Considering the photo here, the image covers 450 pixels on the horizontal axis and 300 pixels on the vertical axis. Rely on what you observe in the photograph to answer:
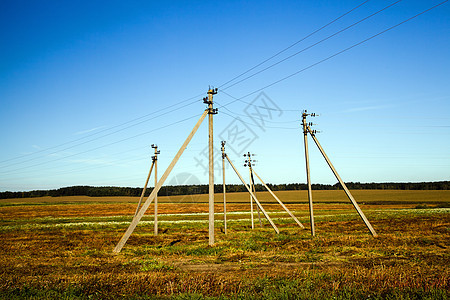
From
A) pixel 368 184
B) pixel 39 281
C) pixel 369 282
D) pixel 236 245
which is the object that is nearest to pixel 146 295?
pixel 39 281

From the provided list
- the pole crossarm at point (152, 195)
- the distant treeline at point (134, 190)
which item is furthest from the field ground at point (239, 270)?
the distant treeline at point (134, 190)

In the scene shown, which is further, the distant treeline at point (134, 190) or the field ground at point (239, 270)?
the distant treeline at point (134, 190)

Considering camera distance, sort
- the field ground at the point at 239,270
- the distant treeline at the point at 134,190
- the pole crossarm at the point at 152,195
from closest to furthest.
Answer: the field ground at the point at 239,270 → the pole crossarm at the point at 152,195 → the distant treeline at the point at 134,190

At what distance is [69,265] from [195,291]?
7.77 m

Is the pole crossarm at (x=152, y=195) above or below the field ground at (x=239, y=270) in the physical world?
above

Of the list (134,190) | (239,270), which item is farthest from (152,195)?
(134,190)

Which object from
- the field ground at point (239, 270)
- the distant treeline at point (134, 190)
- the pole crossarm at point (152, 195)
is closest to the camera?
the field ground at point (239, 270)

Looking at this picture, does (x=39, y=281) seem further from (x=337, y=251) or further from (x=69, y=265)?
(x=337, y=251)

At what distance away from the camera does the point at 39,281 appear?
8.66 meters

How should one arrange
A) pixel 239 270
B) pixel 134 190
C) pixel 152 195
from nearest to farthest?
1. pixel 239 270
2. pixel 152 195
3. pixel 134 190

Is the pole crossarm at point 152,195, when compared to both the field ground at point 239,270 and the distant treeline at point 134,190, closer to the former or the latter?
the field ground at point 239,270

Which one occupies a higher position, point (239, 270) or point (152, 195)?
point (152, 195)

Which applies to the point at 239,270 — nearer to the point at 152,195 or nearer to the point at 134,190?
the point at 152,195

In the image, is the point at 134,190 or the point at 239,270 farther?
the point at 134,190
